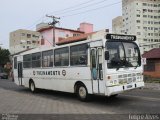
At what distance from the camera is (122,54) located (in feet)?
44.8

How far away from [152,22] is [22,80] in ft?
345

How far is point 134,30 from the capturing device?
380ft

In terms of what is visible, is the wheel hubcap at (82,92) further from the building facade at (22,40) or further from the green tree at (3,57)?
the building facade at (22,40)

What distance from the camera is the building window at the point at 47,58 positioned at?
17625mm

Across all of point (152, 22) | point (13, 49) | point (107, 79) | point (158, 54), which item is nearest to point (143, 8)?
point (152, 22)

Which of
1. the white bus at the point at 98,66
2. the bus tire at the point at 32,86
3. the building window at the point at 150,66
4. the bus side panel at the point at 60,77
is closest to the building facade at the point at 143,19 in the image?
the building window at the point at 150,66

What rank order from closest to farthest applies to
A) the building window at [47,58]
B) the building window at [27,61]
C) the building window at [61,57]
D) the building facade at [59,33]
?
the building window at [61,57]
the building window at [47,58]
the building window at [27,61]
the building facade at [59,33]

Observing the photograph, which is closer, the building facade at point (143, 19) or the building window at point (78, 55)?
the building window at point (78, 55)

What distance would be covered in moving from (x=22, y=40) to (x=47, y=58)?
95029 millimetres

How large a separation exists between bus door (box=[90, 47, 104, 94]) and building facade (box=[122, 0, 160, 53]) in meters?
102

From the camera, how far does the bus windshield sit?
13.3m

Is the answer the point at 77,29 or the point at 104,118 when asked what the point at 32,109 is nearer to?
the point at 104,118

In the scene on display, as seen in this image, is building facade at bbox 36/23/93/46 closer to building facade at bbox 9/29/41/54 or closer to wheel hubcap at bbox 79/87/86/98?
wheel hubcap at bbox 79/87/86/98

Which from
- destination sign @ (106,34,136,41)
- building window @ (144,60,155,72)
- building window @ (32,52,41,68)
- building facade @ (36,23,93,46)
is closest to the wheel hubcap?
destination sign @ (106,34,136,41)
